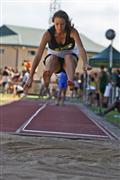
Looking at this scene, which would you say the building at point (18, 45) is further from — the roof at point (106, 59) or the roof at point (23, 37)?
the roof at point (106, 59)

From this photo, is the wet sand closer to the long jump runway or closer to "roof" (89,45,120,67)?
the long jump runway

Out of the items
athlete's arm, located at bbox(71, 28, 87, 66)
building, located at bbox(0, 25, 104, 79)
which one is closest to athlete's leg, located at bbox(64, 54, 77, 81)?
athlete's arm, located at bbox(71, 28, 87, 66)

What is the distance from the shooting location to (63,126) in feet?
57.8

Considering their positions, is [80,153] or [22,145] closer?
[80,153]

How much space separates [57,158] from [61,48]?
484 centimetres

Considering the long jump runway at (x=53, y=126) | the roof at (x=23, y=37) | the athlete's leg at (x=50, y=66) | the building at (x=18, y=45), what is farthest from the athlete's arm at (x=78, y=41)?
the roof at (x=23, y=37)

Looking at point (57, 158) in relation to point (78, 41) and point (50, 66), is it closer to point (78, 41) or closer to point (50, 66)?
point (50, 66)

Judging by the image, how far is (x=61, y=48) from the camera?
716cm

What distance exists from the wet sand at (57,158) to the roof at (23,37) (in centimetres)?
6752

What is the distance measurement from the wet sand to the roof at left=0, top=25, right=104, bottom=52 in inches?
2658

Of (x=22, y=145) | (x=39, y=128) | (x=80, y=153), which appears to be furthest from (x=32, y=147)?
(x=39, y=128)

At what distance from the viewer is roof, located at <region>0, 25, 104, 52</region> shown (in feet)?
269

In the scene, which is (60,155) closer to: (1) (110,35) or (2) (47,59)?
(2) (47,59)

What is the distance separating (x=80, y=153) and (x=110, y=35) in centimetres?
1281
